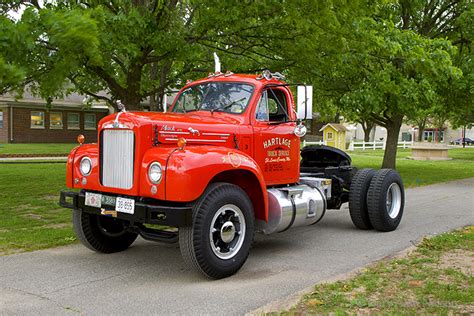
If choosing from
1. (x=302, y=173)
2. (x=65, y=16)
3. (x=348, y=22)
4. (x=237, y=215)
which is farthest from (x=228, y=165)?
(x=348, y=22)

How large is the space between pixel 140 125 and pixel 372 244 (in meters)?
3.94

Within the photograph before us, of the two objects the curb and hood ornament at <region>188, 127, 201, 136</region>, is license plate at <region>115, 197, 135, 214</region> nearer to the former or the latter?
hood ornament at <region>188, 127, 201, 136</region>

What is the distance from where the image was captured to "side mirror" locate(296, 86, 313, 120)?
267 inches

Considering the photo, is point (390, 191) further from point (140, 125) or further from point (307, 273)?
point (140, 125)

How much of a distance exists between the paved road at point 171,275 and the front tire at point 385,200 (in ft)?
0.64

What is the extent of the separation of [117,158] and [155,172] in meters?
0.62

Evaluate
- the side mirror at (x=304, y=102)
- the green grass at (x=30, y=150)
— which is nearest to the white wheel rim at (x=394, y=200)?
the side mirror at (x=304, y=102)

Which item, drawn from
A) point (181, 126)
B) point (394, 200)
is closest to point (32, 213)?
point (181, 126)

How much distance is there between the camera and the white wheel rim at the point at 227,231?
226 inches

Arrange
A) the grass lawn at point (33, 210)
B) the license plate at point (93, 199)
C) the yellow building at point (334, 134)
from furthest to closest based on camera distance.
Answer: the yellow building at point (334, 134), the grass lawn at point (33, 210), the license plate at point (93, 199)

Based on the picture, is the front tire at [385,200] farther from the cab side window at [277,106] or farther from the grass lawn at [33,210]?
the grass lawn at [33,210]

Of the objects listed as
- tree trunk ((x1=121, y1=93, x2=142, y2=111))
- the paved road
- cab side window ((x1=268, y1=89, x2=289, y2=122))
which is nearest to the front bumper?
the paved road

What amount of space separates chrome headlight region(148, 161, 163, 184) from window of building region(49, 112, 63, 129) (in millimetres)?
32575

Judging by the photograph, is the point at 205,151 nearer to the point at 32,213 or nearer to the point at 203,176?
the point at 203,176
